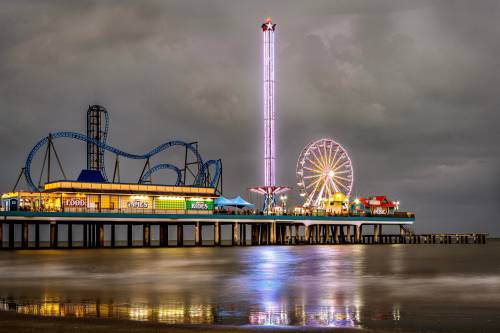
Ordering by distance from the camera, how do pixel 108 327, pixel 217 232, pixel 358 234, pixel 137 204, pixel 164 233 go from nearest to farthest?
pixel 108 327, pixel 137 204, pixel 164 233, pixel 217 232, pixel 358 234

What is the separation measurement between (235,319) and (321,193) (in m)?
93.9

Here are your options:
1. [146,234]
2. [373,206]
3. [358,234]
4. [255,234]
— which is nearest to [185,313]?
[146,234]

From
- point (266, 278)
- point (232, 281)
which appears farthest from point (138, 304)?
point (266, 278)

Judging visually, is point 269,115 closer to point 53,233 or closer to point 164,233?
point 164,233

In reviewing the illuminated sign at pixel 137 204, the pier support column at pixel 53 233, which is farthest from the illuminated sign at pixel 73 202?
the illuminated sign at pixel 137 204

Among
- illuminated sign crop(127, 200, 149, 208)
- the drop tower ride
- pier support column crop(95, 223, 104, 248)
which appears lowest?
pier support column crop(95, 223, 104, 248)

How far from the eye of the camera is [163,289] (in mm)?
29047

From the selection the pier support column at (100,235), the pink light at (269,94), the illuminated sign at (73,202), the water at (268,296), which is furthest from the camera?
the pink light at (269,94)

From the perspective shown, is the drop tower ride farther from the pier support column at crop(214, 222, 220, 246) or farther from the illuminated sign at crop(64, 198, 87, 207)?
the illuminated sign at crop(64, 198, 87, 207)

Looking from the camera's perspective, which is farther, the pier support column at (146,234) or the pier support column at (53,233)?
the pier support column at (146,234)

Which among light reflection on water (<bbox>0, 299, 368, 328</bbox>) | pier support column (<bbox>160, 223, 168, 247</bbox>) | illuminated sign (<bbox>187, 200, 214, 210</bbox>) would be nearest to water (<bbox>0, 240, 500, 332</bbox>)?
light reflection on water (<bbox>0, 299, 368, 328</bbox>)

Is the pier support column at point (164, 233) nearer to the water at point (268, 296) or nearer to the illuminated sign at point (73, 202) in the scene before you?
the illuminated sign at point (73, 202)

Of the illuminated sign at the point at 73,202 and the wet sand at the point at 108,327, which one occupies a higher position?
the illuminated sign at the point at 73,202

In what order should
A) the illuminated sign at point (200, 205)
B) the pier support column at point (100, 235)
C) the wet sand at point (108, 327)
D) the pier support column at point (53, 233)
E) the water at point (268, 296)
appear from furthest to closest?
the illuminated sign at point (200, 205), the pier support column at point (100, 235), the pier support column at point (53, 233), the water at point (268, 296), the wet sand at point (108, 327)
